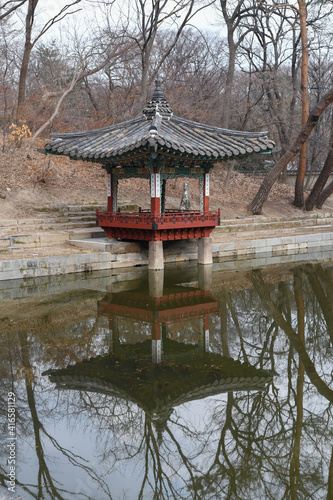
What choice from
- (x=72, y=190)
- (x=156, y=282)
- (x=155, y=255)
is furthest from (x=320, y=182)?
(x=156, y=282)

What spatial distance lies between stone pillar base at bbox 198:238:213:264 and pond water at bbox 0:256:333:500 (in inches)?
131

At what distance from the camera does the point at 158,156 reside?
1384cm

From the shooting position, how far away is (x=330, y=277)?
13.9m

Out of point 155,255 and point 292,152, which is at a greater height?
point 292,152

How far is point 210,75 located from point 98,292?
20966 mm

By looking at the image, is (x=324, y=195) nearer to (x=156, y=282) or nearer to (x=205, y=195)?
(x=205, y=195)

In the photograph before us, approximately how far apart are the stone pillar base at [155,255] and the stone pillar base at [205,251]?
5.71ft

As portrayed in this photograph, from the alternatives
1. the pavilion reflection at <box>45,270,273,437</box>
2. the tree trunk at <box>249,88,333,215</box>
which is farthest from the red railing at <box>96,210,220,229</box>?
the tree trunk at <box>249,88,333,215</box>

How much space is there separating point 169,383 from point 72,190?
48.9 feet

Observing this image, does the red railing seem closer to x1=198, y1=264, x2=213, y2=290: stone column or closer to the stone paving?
the stone paving

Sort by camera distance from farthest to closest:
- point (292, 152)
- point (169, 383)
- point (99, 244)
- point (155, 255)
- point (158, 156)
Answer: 1. point (292, 152)
2. point (99, 244)
3. point (155, 255)
4. point (158, 156)
5. point (169, 383)

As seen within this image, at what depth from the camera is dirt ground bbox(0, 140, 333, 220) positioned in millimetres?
18297

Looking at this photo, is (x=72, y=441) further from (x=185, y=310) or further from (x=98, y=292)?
(x=98, y=292)

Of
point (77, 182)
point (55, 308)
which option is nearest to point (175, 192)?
point (77, 182)
